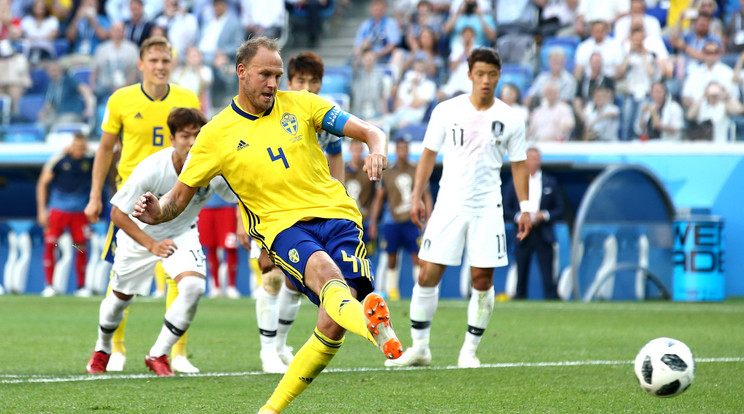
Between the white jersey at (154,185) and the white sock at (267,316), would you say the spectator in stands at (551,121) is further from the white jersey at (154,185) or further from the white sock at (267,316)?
the white jersey at (154,185)

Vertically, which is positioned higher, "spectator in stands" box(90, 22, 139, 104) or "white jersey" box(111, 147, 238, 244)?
"spectator in stands" box(90, 22, 139, 104)

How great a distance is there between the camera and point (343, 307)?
4883mm

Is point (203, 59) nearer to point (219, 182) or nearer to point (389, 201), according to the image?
point (389, 201)

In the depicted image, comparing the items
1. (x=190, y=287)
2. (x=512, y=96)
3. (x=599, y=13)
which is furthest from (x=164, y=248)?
(x=599, y=13)

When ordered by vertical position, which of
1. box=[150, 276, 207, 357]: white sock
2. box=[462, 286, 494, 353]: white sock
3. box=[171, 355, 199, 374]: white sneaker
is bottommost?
box=[171, 355, 199, 374]: white sneaker

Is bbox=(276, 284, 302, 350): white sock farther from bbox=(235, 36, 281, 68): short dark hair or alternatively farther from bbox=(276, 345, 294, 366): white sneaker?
bbox=(235, 36, 281, 68): short dark hair

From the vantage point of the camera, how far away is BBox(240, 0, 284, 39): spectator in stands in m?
20.1

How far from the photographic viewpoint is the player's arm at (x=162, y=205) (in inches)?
208

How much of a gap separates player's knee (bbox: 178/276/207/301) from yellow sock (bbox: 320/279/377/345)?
2.46 meters

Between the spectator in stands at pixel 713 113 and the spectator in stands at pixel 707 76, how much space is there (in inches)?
4.5

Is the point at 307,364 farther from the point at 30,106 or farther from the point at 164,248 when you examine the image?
the point at 30,106

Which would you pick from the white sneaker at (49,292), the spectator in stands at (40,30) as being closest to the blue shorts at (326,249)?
the white sneaker at (49,292)

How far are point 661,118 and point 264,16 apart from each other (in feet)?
26.4

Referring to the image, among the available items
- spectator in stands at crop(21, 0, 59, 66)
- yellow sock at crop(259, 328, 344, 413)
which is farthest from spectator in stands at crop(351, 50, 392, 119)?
yellow sock at crop(259, 328, 344, 413)
